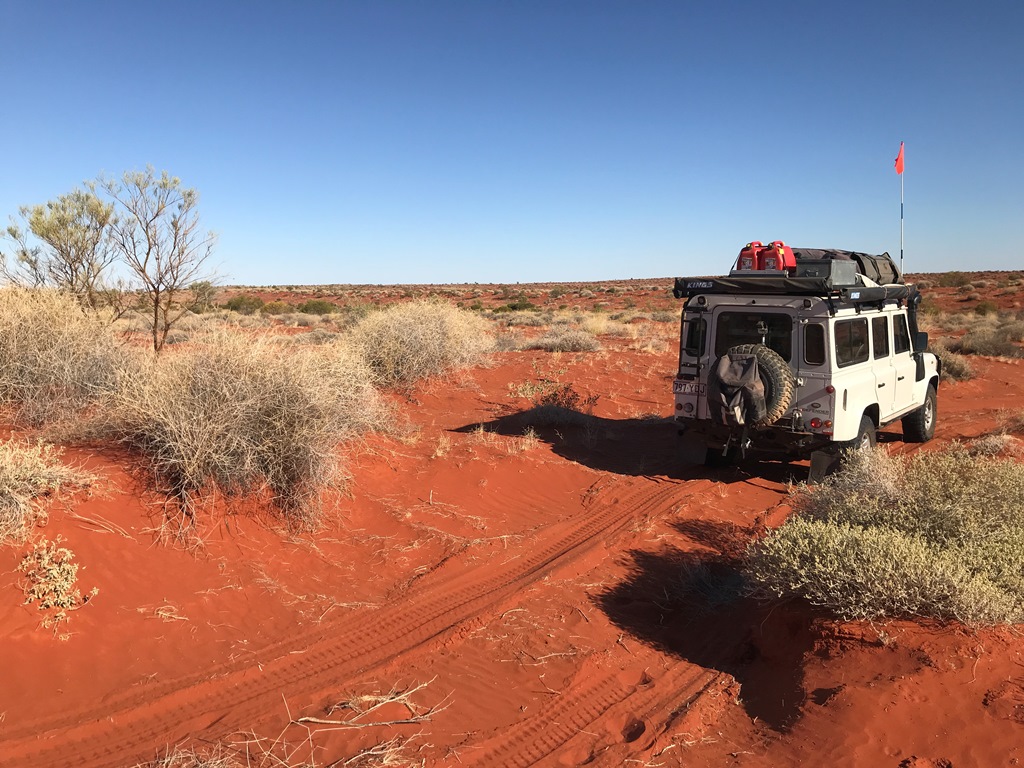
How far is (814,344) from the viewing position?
7289 millimetres

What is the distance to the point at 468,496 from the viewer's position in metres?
7.64

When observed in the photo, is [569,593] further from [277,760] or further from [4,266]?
[4,266]

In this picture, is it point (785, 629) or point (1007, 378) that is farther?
point (1007, 378)

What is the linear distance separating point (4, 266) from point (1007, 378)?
21758 mm

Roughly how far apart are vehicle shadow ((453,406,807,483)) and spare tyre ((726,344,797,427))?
139cm

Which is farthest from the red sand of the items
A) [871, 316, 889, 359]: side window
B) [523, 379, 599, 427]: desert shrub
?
[523, 379, 599, 427]: desert shrub

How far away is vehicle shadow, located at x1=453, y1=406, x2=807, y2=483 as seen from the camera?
347 inches

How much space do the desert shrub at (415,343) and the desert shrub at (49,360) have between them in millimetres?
4815

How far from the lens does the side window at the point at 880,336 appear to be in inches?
322

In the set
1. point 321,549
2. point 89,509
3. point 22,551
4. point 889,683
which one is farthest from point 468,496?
point 889,683

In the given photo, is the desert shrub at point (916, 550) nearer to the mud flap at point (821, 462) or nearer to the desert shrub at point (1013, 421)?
the mud flap at point (821, 462)

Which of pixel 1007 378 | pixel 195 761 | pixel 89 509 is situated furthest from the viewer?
pixel 1007 378

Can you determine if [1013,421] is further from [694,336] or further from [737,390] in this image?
[737,390]

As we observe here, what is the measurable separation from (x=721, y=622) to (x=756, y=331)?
12.6ft
